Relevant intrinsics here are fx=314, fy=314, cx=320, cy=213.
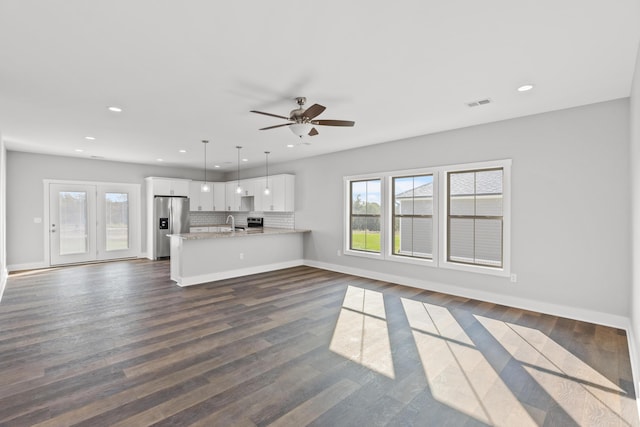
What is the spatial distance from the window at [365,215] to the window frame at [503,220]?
1.36 metres

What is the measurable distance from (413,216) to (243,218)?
→ 5826 mm

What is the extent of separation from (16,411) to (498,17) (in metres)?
4.20

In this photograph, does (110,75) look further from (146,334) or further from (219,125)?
(146,334)

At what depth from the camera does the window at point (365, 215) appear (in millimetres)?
→ 6336

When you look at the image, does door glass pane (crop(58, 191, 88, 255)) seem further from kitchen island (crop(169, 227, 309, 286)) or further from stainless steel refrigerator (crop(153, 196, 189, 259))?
kitchen island (crop(169, 227, 309, 286))

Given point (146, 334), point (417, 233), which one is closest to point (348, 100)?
point (417, 233)

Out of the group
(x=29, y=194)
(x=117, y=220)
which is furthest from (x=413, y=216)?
(x=29, y=194)

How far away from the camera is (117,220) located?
8195 mm

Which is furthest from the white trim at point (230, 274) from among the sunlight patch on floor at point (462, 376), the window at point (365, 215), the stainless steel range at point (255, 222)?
the sunlight patch on floor at point (462, 376)

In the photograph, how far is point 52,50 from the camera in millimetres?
2525

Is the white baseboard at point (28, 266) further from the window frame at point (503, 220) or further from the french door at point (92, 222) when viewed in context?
the window frame at point (503, 220)

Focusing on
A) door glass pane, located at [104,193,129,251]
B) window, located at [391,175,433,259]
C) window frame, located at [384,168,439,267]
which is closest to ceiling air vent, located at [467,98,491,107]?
window frame, located at [384,168,439,267]

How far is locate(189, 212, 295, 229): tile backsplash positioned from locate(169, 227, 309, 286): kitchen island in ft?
2.45

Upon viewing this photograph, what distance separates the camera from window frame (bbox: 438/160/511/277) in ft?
14.5
